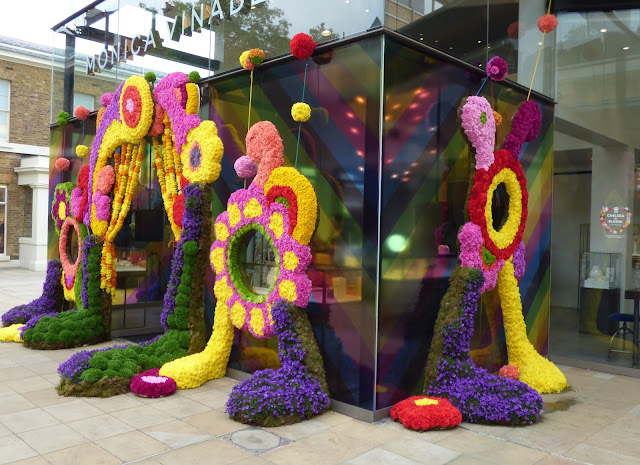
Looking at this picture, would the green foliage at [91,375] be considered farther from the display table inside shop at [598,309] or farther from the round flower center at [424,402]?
the display table inside shop at [598,309]

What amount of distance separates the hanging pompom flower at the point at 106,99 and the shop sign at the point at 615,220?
7221mm

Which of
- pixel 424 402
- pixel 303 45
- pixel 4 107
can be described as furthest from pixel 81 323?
pixel 4 107

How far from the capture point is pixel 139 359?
6.73 metres

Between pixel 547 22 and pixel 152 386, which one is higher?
pixel 547 22

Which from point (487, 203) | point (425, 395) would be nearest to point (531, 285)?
point (487, 203)

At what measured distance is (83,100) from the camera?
10398 mm

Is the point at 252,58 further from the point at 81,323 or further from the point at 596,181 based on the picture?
the point at 596,181

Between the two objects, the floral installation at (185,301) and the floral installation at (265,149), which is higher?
the floral installation at (265,149)

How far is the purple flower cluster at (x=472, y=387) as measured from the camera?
5305mm

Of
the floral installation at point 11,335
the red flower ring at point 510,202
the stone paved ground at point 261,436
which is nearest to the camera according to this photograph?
the stone paved ground at point 261,436

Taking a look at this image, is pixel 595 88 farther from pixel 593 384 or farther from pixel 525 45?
pixel 593 384

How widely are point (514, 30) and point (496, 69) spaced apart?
1.37m

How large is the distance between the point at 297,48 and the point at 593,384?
5.08 metres

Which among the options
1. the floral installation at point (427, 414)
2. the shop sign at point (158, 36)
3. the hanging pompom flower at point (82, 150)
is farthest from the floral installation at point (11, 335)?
the floral installation at point (427, 414)
